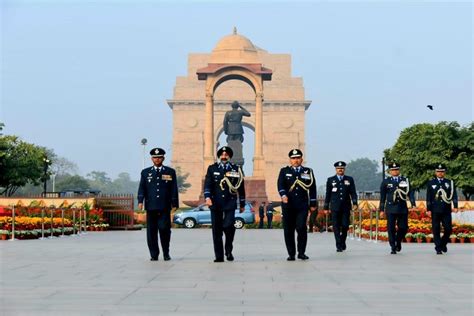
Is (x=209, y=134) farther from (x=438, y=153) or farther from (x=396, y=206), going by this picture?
(x=396, y=206)

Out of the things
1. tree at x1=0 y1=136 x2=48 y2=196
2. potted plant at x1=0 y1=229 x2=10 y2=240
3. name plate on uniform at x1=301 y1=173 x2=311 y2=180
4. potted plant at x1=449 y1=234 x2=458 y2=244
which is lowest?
potted plant at x1=449 y1=234 x2=458 y2=244

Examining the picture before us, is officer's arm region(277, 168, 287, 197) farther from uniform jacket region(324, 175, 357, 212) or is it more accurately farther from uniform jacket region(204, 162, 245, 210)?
uniform jacket region(324, 175, 357, 212)

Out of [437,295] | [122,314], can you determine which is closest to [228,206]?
[437,295]

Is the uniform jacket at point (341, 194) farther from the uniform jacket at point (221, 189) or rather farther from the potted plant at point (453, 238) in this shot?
the potted plant at point (453, 238)

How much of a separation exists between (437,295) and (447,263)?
5.21 m

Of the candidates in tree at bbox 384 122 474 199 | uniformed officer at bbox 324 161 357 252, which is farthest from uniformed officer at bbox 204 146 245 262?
tree at bbox 384 122 474 199

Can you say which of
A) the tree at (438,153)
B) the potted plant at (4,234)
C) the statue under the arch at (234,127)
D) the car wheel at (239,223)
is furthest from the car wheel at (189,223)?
the tree at (438,153)

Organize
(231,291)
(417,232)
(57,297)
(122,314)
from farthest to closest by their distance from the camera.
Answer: (417,232) → (231,291) → (57,297) → (122,314)

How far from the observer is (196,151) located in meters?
123

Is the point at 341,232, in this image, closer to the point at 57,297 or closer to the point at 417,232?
the point at 417,232

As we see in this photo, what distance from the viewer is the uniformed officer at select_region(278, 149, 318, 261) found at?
51.6ft

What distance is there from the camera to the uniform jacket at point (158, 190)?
618 inches

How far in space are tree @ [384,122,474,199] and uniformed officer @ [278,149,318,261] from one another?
47376mm

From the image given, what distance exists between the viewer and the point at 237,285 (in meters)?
10.9
